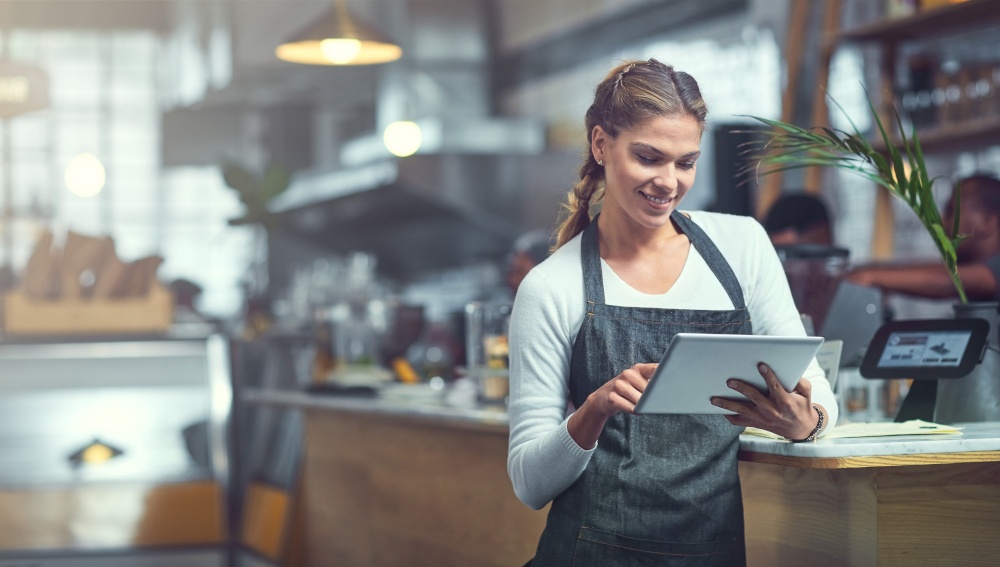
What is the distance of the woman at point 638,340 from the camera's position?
5.68 feet

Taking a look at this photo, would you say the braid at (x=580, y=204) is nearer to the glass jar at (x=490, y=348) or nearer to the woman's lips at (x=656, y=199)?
the woman's lips at (x=656, y=199)

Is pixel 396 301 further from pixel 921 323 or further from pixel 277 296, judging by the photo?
pixel 277 296

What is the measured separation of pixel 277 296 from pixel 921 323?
18.5 feet

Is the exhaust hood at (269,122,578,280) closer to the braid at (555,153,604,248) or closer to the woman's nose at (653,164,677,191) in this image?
the braid at (555,153,604,248)

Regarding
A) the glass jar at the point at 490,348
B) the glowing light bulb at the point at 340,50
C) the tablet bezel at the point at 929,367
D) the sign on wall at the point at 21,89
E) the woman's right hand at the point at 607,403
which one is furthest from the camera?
the sign on wall at the point at 21,89

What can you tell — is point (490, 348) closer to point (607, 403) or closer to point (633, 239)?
point (633, 239)

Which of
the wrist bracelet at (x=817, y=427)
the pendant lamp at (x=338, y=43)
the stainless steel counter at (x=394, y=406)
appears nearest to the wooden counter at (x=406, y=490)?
the stainless steel counter at (x=394, y=406)

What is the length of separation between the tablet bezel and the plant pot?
0.20ft

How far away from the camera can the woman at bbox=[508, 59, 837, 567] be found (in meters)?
1.73

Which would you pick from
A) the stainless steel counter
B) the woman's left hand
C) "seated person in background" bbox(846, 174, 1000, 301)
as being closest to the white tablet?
the woman's left hand

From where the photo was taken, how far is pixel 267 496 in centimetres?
403

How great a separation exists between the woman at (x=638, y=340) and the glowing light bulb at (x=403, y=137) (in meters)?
4.42


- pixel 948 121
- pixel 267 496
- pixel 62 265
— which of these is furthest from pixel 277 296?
pixel 948 121

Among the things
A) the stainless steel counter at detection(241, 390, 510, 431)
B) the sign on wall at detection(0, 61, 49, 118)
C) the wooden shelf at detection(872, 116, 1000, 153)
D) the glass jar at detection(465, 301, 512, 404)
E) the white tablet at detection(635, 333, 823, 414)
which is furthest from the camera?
the sign on wall at detection(0, 61, 49, 118)
